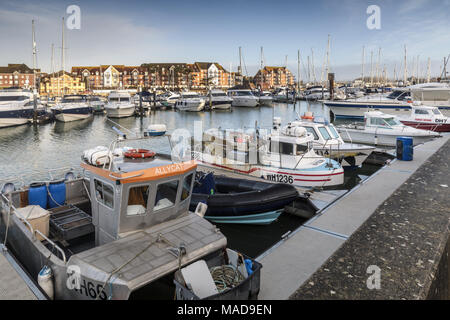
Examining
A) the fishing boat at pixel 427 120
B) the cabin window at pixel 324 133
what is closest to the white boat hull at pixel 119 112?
the fishing boat at pixel 427 120

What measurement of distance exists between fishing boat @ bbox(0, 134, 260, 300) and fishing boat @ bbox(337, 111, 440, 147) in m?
20.9

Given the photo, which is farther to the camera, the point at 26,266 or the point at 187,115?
the point at 187,115

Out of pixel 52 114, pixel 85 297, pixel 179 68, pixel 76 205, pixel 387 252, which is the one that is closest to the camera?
pixel 85 297

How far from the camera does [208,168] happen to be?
52.3ft

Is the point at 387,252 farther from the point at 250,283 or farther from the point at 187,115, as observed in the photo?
the point at 187,115

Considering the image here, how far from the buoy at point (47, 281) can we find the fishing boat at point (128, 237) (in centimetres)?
2

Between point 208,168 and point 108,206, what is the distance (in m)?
9.65

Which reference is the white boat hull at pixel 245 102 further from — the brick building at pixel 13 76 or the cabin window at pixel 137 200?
the brick building at pixel 13 76

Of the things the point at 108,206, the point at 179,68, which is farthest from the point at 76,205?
the point at 179,68

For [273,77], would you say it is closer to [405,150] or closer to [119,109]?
[119,109]

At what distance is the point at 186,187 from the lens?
23.0ft

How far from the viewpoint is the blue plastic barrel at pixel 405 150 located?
51.5 ft

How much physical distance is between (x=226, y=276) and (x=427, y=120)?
28.9 m

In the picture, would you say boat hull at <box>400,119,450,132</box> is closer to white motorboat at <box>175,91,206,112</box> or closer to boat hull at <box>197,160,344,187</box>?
boat hull at <box>197,160,344,187</box>
